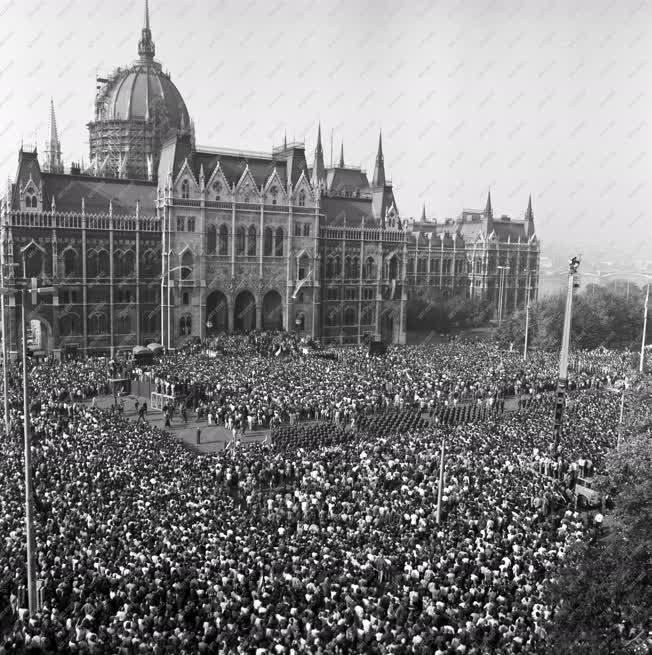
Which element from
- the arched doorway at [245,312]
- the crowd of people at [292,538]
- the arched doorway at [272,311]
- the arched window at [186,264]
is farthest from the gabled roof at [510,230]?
the crowd of people at [292,538]

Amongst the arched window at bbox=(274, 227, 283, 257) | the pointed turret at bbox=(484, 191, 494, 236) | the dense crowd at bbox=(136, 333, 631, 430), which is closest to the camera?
the dense crowd at bbox=(136, 333, 631, 430)

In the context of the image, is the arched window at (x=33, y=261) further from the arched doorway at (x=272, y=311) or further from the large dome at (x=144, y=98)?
the large dome at (x=144, y=98)

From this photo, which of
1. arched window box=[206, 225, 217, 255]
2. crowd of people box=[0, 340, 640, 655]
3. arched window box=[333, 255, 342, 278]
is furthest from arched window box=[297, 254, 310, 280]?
crowd of people box=[0, 340, 640, 655]

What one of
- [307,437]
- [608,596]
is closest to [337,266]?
[307,437]

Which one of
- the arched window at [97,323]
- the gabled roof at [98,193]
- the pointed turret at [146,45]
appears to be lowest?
the arched window at [97,323]

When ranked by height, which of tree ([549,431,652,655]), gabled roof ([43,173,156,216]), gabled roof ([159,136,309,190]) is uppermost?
gabled roof ([159,136,309,190])

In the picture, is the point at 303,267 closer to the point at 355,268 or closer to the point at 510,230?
the point at 355,268

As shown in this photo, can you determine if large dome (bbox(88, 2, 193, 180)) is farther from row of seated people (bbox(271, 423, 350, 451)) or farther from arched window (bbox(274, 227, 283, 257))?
row of seated people (bbox(271, 423, 350, 451))
